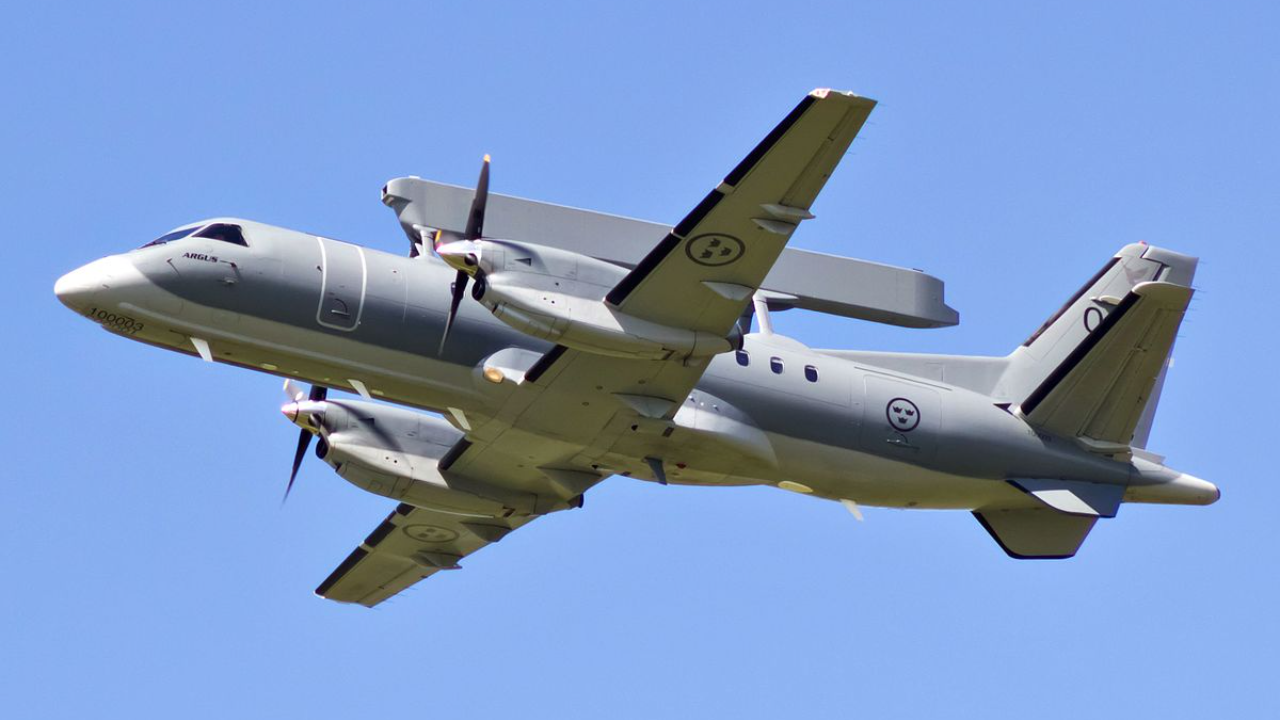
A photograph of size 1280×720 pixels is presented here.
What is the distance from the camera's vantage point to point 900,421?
81.8 feet

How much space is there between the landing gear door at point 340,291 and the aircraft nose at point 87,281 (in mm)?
2408

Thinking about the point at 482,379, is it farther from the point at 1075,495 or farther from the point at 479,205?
the point at 1075,495

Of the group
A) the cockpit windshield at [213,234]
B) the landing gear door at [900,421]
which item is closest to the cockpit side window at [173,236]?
the cockpit windshield at [213,234]

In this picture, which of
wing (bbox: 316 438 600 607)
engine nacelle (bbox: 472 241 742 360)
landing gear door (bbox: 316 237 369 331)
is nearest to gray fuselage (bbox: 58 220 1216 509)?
landing gear door (bbox: 316 237 369 331)

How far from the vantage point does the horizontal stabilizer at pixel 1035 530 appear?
1045 inches

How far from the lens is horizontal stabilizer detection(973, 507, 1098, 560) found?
26547mm

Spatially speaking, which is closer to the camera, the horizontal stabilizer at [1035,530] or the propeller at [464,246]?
the propeller at [464,246]

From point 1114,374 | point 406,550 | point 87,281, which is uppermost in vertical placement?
point 1114,374

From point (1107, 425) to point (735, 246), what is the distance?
7.61 m

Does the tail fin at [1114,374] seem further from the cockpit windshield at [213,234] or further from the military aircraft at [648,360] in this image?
the cockpit windshield at [213,234]

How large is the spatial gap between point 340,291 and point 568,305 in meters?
3.06

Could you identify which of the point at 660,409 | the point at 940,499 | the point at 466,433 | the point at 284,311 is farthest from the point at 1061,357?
the point at 284,311

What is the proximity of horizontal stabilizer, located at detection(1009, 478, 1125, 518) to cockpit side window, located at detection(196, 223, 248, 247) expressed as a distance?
37.8ft

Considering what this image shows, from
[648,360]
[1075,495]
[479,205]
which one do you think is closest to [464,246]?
[479,205]
